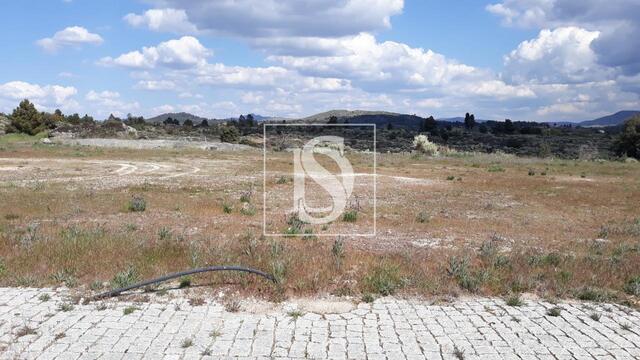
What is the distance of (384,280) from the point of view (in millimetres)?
8094

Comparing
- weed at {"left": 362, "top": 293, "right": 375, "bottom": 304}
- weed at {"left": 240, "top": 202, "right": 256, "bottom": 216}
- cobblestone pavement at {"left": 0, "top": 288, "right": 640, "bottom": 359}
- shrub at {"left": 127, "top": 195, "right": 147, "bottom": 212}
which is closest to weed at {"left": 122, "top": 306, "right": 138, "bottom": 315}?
cobblestone pavement at {"left": 0, "top": 288, "right": 640, "bottom": 359}

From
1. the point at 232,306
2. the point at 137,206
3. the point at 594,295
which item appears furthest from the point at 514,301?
the point at 137,206

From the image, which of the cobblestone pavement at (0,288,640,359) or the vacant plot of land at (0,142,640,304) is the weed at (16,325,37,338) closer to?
the cobblestone pavement at (0,288,640,359)

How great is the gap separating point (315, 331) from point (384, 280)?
6.58 ft

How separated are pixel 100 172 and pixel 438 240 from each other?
67.5 ft

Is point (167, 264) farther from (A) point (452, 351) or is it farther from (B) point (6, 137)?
(B) point (6, 137)

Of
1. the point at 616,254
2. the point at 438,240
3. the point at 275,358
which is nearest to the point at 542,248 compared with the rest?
the point at 616,254

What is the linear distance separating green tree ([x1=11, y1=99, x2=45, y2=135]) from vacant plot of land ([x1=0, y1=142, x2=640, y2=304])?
42.0 metres

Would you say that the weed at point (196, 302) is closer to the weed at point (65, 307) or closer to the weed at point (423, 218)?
the weed at point (65, 307)

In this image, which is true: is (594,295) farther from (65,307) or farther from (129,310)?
(65,307)

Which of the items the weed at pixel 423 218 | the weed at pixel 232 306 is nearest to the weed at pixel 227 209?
the weed at pixel 423 218

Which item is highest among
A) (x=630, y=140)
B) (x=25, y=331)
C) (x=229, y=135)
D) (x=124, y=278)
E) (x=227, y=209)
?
(x=229, y=135)

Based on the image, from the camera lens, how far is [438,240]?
12086 mm

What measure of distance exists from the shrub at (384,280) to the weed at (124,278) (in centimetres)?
376
